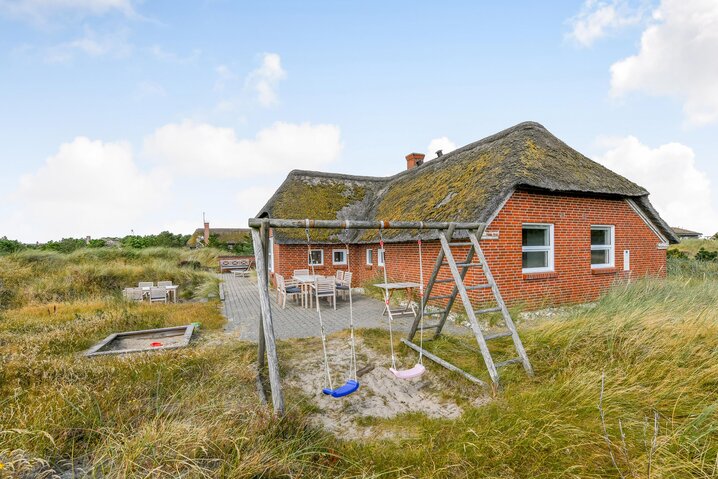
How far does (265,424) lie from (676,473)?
3242 millimetres

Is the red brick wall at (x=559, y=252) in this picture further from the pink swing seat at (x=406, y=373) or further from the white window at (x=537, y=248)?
the pink swing seat at (x=406, y=373)

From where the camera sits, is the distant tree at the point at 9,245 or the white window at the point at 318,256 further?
the distant tree at the point at 9,245

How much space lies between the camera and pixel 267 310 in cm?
423

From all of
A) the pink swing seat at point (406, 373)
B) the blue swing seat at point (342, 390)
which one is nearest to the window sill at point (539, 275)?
the pink swing seat at point (406, 373)

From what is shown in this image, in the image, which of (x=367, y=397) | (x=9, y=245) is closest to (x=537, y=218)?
(x=367, y=397)

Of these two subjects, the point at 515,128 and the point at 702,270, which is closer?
the point at 515,128

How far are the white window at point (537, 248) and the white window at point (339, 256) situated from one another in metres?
7.93

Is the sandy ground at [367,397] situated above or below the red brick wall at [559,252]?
below

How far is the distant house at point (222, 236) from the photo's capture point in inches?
1718

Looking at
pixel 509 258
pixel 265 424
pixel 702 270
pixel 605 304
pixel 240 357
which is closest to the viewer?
pixel 265 424

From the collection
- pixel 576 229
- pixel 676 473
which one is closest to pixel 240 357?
pixel 676 473

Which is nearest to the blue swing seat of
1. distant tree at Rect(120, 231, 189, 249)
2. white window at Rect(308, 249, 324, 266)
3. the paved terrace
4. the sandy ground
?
the sandy ground

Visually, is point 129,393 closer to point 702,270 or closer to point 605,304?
point 605,304

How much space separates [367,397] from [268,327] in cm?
169
